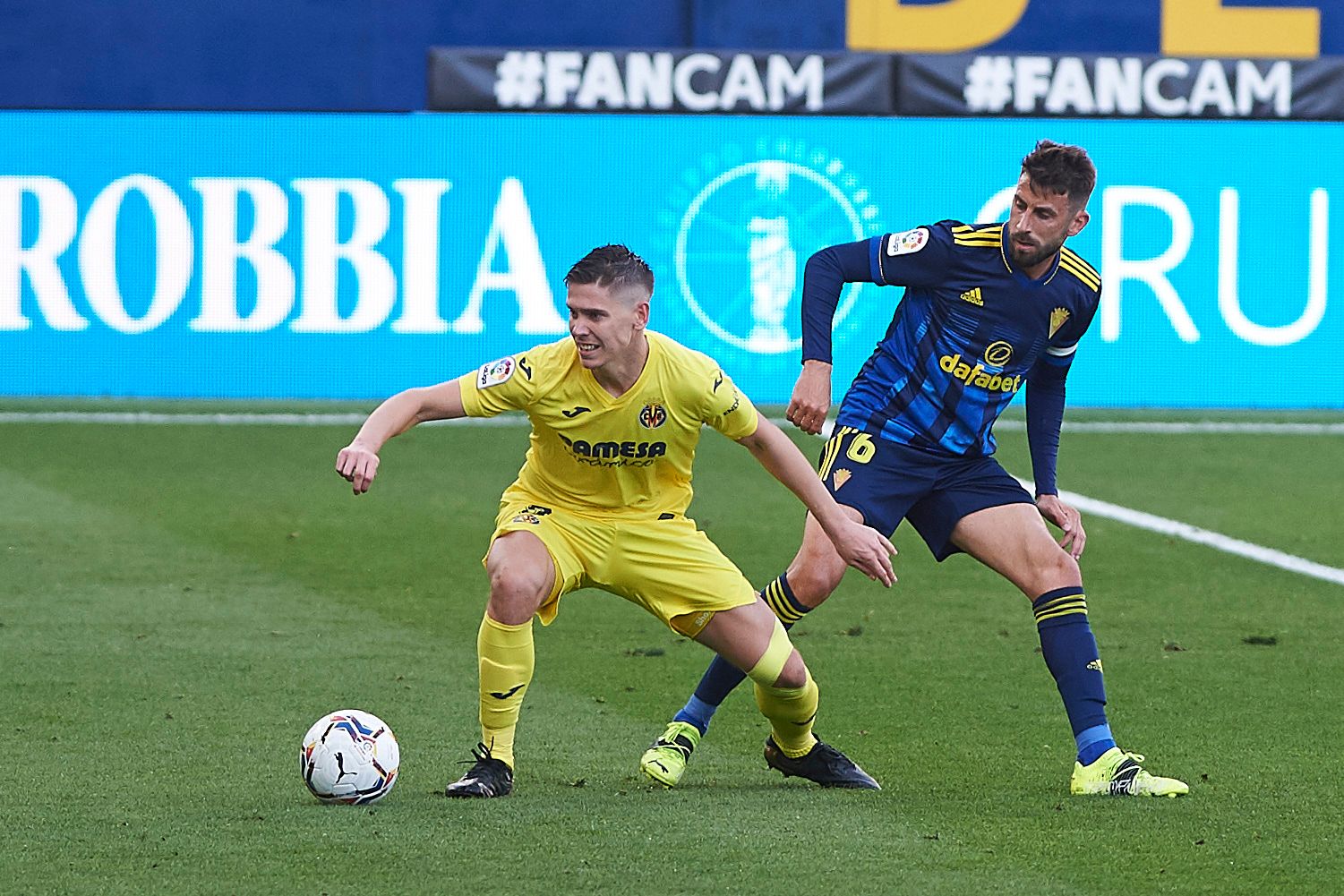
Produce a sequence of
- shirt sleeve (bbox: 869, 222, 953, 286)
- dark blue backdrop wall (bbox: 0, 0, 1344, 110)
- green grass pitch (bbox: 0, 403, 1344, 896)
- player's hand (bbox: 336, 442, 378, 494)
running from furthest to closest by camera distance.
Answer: dark blue backdrop wall (bbox: 0, 0, 1344, 110) < shirt sleeve (bbox: 869, 222, 953, 286) < player's hand (bbox: 336, 442, 378, 494) < green grass pitch (bbox: 0, 403, 1344, 896)

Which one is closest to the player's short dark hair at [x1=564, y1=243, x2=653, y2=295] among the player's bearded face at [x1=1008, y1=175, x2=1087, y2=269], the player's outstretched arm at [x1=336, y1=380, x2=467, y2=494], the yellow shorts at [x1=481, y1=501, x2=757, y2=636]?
the player's outstretched arm at [x1=336, y1=380, x2=467, y2=494]

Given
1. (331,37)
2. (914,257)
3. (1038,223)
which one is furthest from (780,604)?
(331,37)

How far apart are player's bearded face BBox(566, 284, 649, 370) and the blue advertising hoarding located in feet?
41.3

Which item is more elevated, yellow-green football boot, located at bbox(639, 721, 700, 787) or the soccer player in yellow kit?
the soccer player in yellow kit

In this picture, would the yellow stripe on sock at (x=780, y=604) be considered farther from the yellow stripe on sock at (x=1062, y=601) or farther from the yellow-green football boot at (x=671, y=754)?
the yellow stripe on sock at (x=1062, y=601)

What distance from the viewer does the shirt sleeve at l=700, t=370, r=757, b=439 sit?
5987 mm

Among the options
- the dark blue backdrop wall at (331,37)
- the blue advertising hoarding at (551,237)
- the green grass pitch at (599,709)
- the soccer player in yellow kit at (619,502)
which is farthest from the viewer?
the dark blue backdrop wall at (331,37)

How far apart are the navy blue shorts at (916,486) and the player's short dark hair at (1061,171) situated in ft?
3.00

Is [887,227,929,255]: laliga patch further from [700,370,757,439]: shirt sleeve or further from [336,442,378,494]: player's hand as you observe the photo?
[336,442,378,494]: player's hand

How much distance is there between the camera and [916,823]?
18.5 feet

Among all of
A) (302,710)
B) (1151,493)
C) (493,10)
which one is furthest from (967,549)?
(493,10)

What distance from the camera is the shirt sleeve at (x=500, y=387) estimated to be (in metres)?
5.91

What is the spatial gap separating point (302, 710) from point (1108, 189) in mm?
13045

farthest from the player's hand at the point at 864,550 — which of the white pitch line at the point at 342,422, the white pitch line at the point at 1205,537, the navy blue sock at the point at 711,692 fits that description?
the white pitch line at the point at 342,422
